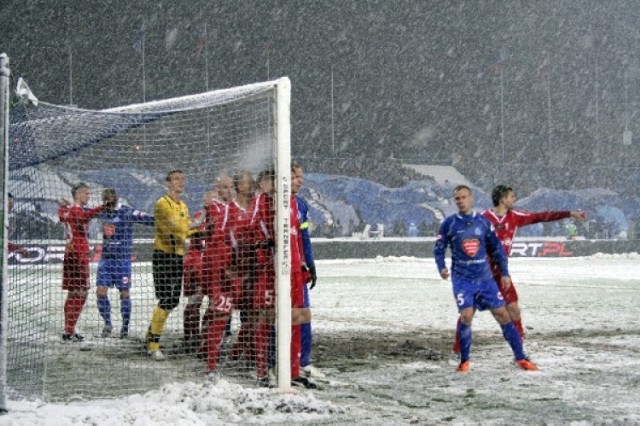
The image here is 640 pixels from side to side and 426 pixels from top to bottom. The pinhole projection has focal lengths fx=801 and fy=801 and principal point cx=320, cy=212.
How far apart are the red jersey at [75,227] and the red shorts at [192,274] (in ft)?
4.14

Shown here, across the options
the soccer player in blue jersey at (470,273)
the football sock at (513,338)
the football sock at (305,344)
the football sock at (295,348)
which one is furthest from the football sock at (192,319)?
the football sock at (513,338)

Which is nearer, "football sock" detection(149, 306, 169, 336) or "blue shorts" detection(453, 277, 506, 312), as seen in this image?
"blue shorts" detection(453, 277, 506, 312)

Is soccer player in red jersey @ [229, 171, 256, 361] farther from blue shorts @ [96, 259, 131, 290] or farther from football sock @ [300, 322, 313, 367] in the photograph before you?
blue shorts @ [96, 259, 131, 290]

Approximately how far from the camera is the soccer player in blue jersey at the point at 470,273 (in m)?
7.09

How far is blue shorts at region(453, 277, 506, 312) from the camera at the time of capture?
23.6 feet

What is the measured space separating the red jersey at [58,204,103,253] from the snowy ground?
2.93 meters

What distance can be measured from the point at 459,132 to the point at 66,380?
32873 mm

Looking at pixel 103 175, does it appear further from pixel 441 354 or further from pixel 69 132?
pixel 441 354

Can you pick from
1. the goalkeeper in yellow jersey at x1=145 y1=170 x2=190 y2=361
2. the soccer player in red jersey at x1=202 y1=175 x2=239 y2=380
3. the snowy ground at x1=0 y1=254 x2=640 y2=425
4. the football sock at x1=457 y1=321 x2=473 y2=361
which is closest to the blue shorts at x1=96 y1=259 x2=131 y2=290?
the goalkeeper in yellow jersey at x1=145 y1=170 x2=190 y2=361

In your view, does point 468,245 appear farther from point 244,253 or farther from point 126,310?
point 126,310

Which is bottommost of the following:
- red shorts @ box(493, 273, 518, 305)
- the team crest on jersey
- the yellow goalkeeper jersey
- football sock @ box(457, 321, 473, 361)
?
football sock @ box(457, 321, 473, 361)

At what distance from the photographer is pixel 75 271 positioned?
9.15 meters

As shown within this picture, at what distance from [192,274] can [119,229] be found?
3.95 ft

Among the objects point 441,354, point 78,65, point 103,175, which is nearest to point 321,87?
point 78,65
